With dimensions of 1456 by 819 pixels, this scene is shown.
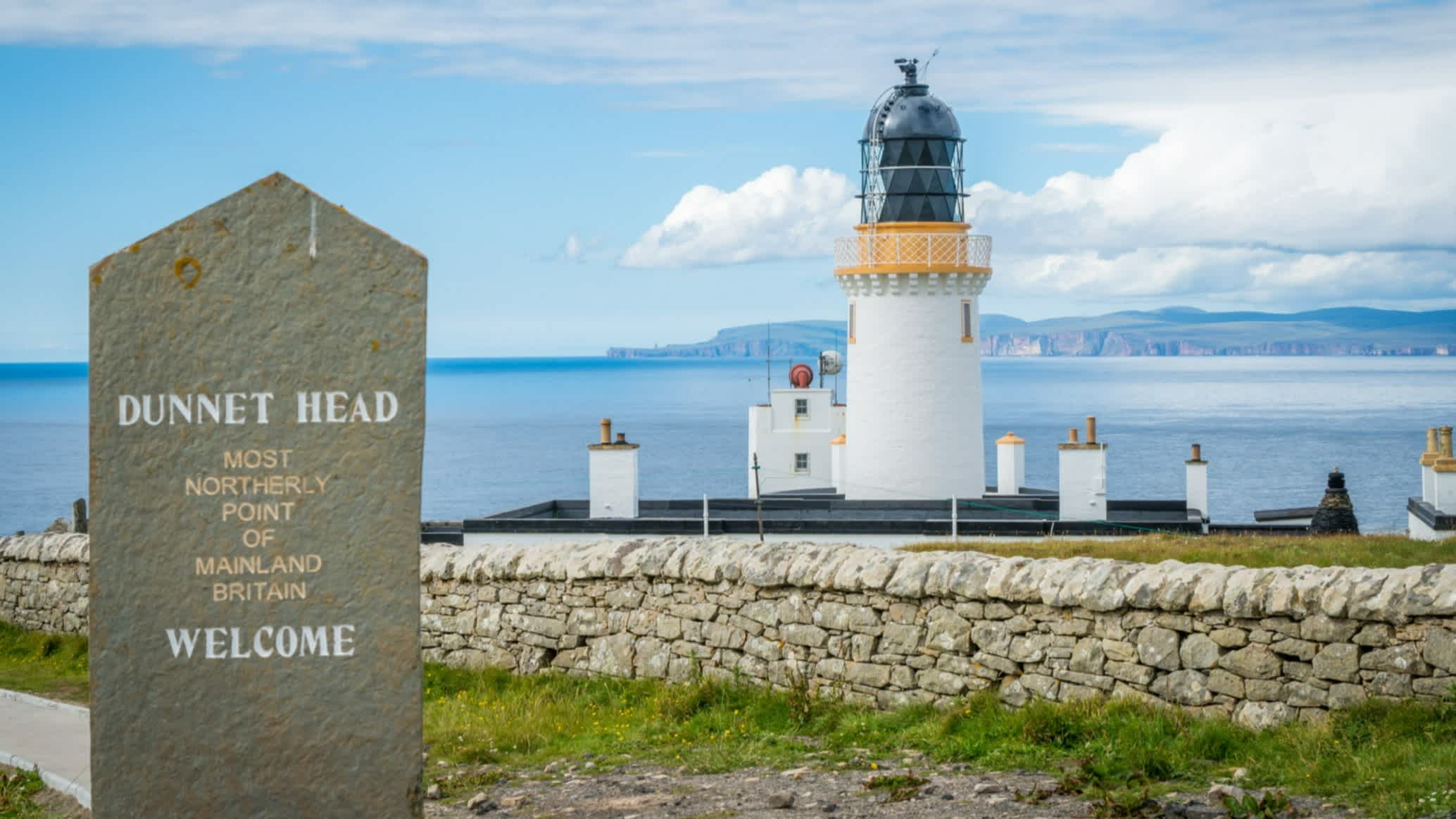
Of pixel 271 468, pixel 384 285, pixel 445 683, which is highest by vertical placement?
pixel 384 285

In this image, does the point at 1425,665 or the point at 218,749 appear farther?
the point at 1425,665

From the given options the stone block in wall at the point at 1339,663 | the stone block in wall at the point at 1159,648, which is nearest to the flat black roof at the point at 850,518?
the stone block in wall at the point at 1159,648

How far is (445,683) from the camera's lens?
12.9 metres

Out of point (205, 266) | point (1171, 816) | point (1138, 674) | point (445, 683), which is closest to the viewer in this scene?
point (205, 266)

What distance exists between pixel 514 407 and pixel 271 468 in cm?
18945

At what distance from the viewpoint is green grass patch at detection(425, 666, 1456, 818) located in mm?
8180

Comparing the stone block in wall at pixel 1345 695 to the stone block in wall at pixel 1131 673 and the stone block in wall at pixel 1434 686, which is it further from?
the stone block in wall at pixel 1131 673

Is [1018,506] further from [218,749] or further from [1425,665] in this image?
[218,749]

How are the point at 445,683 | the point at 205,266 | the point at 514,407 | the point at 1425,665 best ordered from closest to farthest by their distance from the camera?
the point at 205,266
the point at 1425,665
the point at 445,683
the point at 514,407

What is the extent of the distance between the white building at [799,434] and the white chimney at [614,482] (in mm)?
8791

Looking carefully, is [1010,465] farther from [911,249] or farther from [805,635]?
[805,635]

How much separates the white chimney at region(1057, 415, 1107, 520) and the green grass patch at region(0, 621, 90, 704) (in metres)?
18.3

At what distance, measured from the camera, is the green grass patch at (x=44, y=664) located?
1450cm

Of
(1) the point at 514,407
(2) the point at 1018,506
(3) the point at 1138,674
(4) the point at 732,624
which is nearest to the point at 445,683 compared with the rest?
(4) the point at 732,624
